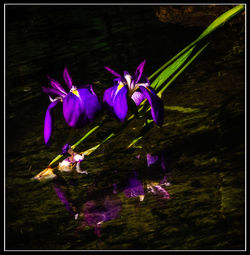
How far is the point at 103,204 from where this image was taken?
0.43m

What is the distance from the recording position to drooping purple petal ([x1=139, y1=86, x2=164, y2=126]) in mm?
485

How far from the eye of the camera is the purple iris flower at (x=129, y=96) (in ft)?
1.58

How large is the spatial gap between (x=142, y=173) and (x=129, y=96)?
102mm

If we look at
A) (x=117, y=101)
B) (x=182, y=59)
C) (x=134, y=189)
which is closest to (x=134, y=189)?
(x=134, y=189)

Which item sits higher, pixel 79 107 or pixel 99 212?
pixel 79 107

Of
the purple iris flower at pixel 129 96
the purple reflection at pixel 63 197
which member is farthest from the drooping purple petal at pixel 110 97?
the purple reflection at pixel 63 197

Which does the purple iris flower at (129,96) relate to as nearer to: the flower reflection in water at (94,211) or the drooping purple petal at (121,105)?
the drooping purple petal at (121,105)

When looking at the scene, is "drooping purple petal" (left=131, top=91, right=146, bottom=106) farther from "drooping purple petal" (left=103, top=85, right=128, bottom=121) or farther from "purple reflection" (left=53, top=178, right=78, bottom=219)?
"purple reflection" (left=53, top=178, right=78, bottom=219)

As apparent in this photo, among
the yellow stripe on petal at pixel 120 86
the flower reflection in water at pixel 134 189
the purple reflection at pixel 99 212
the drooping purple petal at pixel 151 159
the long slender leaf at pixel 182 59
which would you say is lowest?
the purple reflection at pixel 99 212

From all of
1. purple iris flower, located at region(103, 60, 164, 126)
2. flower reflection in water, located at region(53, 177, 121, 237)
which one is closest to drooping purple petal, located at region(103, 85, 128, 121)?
purple iris flower, located at region(103, 60, 164, 126)

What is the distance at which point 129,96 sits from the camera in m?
0.52

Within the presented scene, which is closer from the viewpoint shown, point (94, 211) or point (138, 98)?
point (94, 211)

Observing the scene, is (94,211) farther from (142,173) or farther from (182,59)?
(182,59)

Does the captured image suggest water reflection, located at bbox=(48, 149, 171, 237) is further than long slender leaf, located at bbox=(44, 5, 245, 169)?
No
